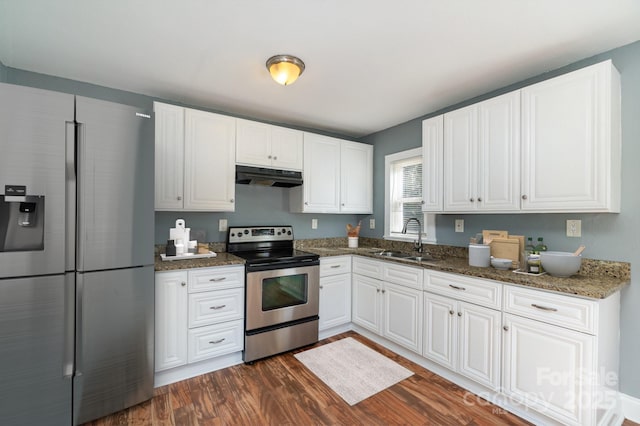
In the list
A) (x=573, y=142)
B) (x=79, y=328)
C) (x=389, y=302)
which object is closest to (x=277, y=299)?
(x=389, y=302)

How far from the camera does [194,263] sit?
7.45 ft

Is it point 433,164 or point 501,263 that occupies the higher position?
point 433,164

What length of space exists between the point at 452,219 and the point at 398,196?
0.82 metres

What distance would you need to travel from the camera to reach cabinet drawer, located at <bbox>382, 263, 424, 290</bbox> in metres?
2.44

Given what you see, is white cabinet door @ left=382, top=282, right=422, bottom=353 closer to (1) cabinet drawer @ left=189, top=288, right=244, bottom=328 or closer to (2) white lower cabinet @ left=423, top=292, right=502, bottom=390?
(2) white lower cabinet @ left=423, top=292, right=502, bottom=390

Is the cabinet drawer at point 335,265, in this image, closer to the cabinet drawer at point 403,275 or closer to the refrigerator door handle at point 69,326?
the cabinet drawer at point 403,275

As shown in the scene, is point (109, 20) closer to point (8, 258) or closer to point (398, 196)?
point (8, 258)

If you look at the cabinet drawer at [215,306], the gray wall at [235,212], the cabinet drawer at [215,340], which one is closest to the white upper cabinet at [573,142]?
the gray wall at [235,212]

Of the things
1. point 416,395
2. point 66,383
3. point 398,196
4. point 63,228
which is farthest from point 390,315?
point 63,228

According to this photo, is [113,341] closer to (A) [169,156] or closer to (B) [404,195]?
(A) [169,156]

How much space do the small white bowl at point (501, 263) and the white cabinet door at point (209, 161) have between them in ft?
7.75

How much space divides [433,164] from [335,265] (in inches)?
56.3

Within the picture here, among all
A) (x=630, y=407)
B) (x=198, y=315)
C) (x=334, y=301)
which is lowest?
(x=630, y=407)

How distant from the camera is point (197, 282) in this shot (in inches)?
89.5
